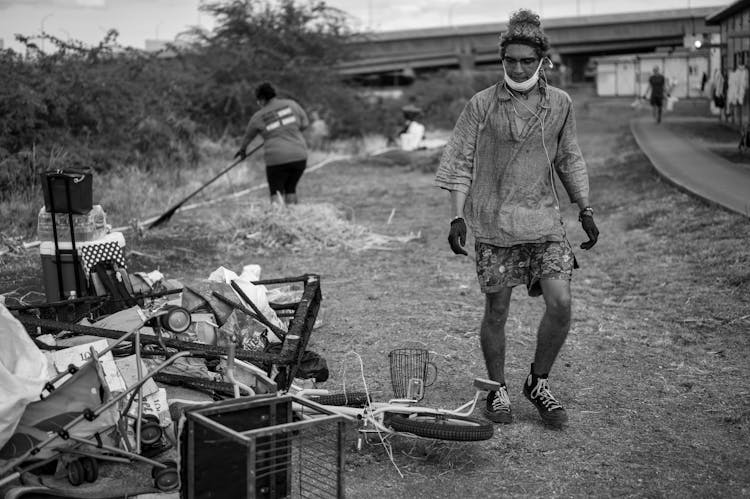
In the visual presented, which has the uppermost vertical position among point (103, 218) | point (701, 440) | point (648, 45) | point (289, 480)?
point (648, 45)

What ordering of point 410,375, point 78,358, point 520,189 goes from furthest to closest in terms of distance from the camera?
point 410,375, point 520,189, point 78,358

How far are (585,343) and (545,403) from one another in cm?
190

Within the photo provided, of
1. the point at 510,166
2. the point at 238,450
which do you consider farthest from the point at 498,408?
the point at 238,450

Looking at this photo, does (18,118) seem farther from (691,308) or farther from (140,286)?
(691,308)

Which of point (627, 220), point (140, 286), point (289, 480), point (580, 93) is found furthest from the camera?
point (580, 93)

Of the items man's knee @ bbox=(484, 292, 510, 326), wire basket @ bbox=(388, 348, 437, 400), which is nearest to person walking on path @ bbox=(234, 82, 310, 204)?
wire basket @ bbox=(388, 348, 437, 400)

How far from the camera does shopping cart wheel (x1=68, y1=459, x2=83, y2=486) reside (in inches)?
148

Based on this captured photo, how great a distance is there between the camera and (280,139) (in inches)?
480

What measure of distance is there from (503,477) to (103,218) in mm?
3712

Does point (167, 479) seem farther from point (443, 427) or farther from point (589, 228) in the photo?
point (589, 228)

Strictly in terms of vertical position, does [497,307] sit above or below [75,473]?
above

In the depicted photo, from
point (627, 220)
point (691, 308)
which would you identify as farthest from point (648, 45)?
point (691, 308)

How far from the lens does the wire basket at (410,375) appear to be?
5055mm

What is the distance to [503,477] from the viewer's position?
4316mm
